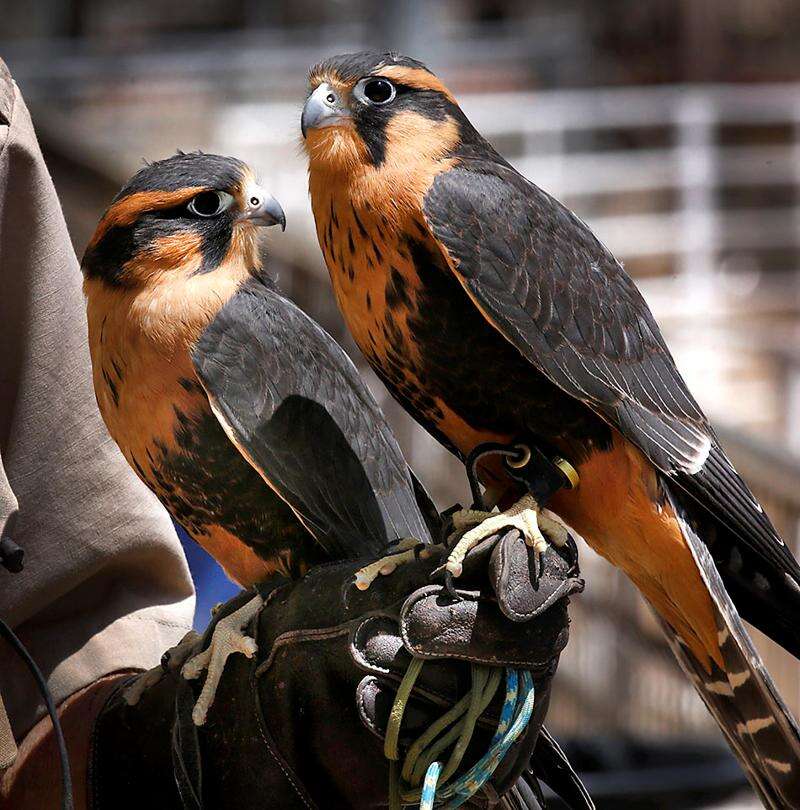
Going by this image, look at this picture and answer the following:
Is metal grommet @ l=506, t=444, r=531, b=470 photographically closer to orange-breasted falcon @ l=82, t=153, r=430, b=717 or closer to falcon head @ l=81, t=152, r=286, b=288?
orange-breasted falcon @ l=82, t=153, r=430, b=717

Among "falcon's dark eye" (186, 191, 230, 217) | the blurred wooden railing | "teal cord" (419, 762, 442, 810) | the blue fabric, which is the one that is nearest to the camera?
"teal cord" (419, 762, 442, 810)

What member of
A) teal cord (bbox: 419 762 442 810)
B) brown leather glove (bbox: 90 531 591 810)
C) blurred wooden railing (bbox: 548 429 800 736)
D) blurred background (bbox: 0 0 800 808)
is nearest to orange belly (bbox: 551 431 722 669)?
brown leather glove (bbox: 90 531 591 810)

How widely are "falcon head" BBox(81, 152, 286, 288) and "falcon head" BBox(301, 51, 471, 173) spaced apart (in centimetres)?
15

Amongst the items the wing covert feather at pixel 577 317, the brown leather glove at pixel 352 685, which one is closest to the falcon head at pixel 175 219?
the wing covert feather at pixel 577 317

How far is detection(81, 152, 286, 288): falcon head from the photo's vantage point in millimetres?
2191

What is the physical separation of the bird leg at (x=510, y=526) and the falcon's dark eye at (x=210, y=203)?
0.67 m

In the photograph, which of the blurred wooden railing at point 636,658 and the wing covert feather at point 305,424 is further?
the blurred wooden railing at point 636,658

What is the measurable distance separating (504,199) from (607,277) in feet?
0.84

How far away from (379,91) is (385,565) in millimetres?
776

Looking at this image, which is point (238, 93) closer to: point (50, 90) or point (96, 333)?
point (50, 90)

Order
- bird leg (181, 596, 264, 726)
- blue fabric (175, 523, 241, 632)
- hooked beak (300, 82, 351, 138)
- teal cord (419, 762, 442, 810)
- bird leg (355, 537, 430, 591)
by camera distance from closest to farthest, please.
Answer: teal cord (419, 762, 442, 810)
bird leg (355, 537, 430, 591)
bird leg (181, 596, 264, 726)
hooked beak (300, 82, 351, 138)
blue fabric (175, 523, 241, 632)

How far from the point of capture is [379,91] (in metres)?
2.20

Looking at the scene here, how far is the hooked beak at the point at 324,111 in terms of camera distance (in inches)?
83.4

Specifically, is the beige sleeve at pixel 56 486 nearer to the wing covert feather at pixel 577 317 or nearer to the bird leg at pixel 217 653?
the bird leg at pixel 217 653
